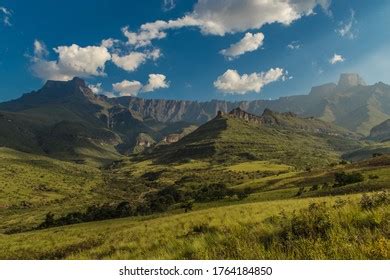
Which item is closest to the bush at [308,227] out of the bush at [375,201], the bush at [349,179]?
the bush at [375,201]

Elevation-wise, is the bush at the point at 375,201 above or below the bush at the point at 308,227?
above

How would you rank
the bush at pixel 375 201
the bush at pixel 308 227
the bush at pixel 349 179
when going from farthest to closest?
the bush at pixel 349 179 < the bush at pixel 375 201 < the bush at pixel 308 227

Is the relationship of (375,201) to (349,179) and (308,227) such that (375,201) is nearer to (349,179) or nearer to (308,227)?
(308,227)

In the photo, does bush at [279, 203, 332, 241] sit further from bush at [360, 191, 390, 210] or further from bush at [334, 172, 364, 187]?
bush at [334, 172, 364, 187]

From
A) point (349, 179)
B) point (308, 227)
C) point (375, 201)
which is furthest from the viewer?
point (349, 179)

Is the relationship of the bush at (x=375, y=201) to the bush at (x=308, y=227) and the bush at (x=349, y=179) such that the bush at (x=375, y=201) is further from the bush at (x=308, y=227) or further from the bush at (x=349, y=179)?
the bush at (x=349, y=179)

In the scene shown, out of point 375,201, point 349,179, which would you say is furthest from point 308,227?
point 349,179

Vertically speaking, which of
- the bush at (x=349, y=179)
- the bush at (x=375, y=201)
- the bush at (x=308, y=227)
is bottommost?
the bush at (x=349, y=179)

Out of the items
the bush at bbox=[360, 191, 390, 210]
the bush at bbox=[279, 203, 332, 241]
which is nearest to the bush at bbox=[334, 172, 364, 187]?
the bush at bbox=[360, 191, 390, 210]
